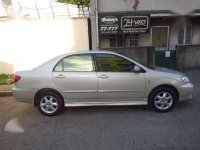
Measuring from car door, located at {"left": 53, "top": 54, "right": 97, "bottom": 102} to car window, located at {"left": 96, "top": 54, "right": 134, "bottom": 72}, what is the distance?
20cm

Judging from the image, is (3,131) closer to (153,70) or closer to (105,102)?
(105,102)

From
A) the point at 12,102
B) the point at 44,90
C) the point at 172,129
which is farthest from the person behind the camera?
the point at 12,102

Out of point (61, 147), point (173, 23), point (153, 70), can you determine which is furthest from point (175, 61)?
point (61, 147)

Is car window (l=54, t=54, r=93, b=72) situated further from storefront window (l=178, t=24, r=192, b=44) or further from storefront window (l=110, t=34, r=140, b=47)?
storefront window (l=178, t=24, r=192, b=44)

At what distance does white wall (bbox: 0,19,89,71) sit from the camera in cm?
1119

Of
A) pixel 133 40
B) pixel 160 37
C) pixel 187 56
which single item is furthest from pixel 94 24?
pixel 187 56

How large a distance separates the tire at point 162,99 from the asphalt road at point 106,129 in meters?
0.16

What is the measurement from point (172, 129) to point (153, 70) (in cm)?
160

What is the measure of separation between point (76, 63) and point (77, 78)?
389 mm

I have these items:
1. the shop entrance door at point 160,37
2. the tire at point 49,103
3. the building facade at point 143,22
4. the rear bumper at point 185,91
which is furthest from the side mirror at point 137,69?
the shop entrance door at point 160,37

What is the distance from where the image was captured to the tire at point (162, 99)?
20.9 feet

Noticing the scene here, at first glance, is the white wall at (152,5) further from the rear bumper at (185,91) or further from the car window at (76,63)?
the rear bumper at (185,91)

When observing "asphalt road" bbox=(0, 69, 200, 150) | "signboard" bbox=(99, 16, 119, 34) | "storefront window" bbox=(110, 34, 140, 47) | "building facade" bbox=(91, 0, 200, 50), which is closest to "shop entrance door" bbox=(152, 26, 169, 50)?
"building facade" bbox=(91, 0, 200, 50)

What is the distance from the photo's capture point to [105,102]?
6426 millimetres
